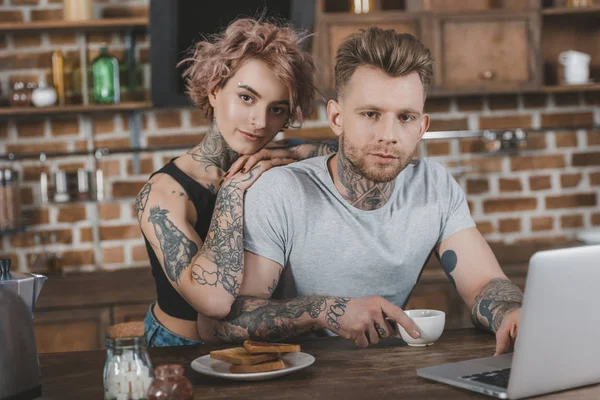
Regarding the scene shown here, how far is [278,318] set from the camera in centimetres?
155

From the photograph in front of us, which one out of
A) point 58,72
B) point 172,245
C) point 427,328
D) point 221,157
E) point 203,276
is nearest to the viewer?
point 427,328

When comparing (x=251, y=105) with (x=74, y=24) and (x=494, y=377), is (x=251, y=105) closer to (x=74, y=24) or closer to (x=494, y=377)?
(x=494, y=377)

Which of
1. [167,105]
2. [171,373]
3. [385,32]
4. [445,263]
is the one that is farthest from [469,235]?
[167,105]

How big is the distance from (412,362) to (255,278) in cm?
49

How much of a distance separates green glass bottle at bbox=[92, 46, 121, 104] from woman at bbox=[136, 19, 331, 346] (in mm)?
1153

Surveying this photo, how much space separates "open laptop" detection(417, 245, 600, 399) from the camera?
1023 mm

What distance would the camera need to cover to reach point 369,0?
10.5 feet

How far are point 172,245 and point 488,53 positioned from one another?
1.99 m

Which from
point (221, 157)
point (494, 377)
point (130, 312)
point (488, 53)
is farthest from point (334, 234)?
point (488, 53)

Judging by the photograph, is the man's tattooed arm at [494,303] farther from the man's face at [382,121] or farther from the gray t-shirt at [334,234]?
the man's face at [382,121]

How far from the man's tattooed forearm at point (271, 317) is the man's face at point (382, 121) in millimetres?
355

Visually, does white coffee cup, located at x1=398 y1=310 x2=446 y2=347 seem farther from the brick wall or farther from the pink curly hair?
the brick wall

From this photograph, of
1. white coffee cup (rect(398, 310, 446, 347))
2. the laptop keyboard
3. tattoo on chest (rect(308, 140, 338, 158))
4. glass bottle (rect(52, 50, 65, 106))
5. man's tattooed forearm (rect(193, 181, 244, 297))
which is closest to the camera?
the laptop keyboard

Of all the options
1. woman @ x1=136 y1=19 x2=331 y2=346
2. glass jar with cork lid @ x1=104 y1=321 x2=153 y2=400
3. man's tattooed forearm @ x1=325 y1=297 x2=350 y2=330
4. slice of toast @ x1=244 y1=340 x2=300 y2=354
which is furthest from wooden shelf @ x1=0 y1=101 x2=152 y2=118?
glass jar with cork lid @ x1=104 y1=321 x2=153 y2=400
